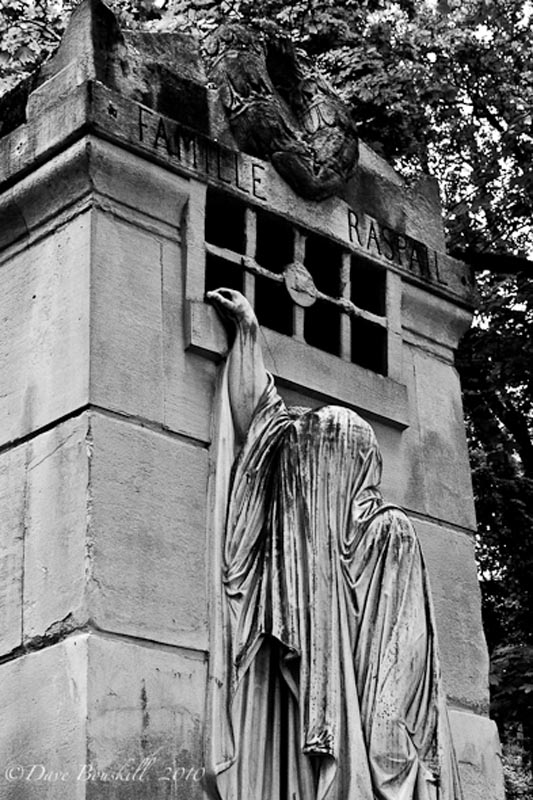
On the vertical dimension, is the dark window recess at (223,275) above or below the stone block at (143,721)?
above

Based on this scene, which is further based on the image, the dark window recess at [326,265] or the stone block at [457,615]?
the dark window recess at [326,265]

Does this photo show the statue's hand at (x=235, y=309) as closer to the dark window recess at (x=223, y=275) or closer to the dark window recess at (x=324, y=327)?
the dark window recess at (x=223, y=275)

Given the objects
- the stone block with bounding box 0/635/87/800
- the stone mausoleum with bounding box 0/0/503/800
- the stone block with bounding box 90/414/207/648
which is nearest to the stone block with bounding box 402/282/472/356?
the stone mausoleum with bounding box 0/0/503/800

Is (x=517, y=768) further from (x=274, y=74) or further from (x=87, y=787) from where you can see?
(x=87, y=787)

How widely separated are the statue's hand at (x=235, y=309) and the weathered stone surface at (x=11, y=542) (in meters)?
1.12

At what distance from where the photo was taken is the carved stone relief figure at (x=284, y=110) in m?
7.62

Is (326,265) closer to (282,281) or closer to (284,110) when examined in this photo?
(282,281)

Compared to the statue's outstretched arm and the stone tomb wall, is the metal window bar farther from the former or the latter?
the statue's outstretched arm

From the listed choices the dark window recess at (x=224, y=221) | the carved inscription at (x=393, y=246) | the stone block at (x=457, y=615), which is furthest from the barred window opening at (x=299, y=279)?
the stone block at (x=457, y=615)

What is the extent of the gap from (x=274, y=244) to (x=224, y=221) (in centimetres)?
33

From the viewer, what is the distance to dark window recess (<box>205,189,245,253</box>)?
737cm

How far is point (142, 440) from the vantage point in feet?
21.3

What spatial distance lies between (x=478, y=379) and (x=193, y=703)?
8742 mm

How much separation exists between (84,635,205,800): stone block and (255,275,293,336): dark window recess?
1895 millimetres
